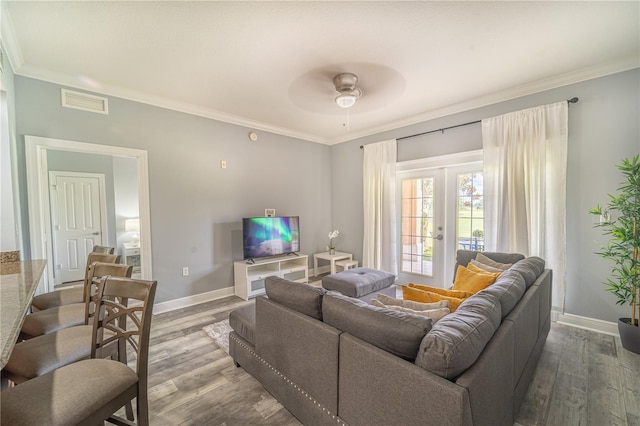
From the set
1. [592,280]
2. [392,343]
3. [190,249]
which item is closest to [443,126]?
[592,280]

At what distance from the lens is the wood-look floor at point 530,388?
1.69 metres

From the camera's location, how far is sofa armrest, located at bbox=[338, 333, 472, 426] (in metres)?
0.96

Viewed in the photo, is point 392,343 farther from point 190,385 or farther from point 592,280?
point 592,280

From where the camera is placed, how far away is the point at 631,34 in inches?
87.0

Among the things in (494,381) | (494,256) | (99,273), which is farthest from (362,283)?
(99,273)

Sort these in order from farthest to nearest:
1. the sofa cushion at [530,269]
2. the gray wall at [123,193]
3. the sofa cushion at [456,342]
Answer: the gray wall at [123,193]
the sofa cushion at [530,269]
the sofa cushion at [456,342]

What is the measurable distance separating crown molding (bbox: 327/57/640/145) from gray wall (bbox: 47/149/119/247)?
5.34 m

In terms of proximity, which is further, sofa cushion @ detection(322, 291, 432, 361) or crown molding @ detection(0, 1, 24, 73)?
crown molding @ detection(0, 1, 24, 73)

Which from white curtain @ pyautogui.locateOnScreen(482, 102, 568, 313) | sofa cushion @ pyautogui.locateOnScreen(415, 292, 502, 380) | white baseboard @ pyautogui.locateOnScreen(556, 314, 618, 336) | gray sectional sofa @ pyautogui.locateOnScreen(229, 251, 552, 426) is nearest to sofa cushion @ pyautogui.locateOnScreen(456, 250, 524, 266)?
white curtain @ pyautogui.locateOnScreen(482, 102, 568, 313)

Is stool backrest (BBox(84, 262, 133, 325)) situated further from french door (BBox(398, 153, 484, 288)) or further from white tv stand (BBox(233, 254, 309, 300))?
french door (BBox(398, 153, 484, 288))

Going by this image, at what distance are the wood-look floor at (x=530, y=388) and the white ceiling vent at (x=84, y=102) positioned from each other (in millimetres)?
2626

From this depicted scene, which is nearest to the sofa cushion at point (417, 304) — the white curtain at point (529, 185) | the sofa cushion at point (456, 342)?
the sofa cushion at point (456, 342)

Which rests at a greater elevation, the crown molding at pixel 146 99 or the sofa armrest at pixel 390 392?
the crown molding at pixel 146 99

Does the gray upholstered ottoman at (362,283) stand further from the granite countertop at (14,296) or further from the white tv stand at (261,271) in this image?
the granite countertop at (14,296)
